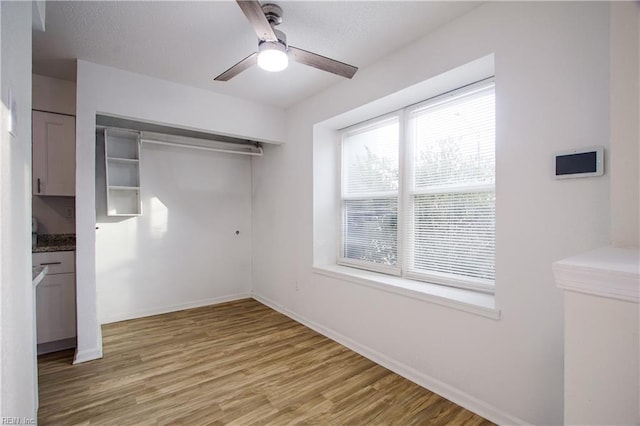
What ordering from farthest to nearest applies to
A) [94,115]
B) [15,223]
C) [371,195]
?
[371,195]
[94,115]
[15,223]

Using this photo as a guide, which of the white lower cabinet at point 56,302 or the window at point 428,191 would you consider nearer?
the window at point 428,191

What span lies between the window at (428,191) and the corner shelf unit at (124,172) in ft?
8.50

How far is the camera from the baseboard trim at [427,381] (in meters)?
1.82

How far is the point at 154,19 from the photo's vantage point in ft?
6.66

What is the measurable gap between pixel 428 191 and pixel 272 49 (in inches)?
64.7

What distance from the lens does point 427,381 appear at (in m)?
2.18

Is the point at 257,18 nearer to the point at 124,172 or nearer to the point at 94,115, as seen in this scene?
the point at 94,115

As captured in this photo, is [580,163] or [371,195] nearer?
[580,163]

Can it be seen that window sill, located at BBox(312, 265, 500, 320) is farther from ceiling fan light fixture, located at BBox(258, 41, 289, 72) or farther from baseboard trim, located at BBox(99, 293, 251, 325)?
baseboard trim, located at BBox(99, 293, 251, 325)

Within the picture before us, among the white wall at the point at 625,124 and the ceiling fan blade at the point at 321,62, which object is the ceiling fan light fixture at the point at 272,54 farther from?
the white wall at the point at 625,124

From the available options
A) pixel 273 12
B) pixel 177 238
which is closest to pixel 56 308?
pixel 177 238

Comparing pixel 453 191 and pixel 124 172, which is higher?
pixel 124 172

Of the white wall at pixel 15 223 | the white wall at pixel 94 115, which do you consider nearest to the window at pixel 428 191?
the white wall at pixel 94 115

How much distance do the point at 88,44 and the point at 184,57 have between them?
702 mm
